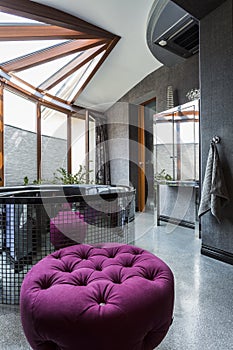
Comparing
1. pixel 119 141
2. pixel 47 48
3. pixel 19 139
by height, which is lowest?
pixel 19 139

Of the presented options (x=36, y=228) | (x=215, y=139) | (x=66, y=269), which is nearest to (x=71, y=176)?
(x=215, y=139)

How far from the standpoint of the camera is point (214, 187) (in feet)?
7.29

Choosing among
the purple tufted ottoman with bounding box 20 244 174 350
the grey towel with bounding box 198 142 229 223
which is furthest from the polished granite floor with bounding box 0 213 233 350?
the grey towel with bounding box 198 142 229 223

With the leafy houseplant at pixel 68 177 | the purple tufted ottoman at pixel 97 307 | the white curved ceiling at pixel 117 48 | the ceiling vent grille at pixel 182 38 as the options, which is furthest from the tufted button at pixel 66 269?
the leafy houseplant at pixel 68 177

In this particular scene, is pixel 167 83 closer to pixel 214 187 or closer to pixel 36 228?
pixel 214 187

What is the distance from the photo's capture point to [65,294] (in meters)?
0.89

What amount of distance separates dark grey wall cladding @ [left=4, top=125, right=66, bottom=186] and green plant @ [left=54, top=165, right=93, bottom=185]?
15 cm

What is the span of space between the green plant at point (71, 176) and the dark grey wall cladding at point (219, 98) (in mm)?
3259

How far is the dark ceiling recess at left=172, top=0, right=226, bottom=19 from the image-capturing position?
222cm

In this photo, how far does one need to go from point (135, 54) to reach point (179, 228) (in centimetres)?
297

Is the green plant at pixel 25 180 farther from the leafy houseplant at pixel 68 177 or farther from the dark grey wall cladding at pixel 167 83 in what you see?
the dark grey wall cladding at pixel 167 83

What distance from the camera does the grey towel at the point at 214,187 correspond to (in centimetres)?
221

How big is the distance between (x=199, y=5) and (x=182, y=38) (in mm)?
1016

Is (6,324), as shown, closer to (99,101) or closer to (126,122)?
(126,122)
